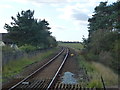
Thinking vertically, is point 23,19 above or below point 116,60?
above

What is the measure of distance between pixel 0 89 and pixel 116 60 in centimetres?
694

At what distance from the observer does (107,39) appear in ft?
90.6

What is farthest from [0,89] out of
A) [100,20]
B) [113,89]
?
[100,20]

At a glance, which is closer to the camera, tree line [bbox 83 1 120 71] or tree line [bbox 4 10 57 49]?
tree line [bbox 83 1 120 71]

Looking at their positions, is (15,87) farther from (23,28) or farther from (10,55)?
(23,28)

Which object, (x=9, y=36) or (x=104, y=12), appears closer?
(x=104, y=12)

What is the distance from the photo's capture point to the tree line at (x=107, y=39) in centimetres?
1942

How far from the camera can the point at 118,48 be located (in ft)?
61.6

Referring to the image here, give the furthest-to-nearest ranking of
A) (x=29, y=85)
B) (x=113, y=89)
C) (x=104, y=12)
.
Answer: (x=104, y=12) → (x=29, y=85) → (x=113, y=89)

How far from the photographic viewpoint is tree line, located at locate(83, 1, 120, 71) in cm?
1942

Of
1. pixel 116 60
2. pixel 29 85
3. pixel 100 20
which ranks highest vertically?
pixel 100 20

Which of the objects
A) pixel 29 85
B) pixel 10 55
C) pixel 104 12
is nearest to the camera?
pixel 29 85

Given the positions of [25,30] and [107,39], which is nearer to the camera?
[107,39]

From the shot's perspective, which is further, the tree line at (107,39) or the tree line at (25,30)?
the tree line at (25,30)
